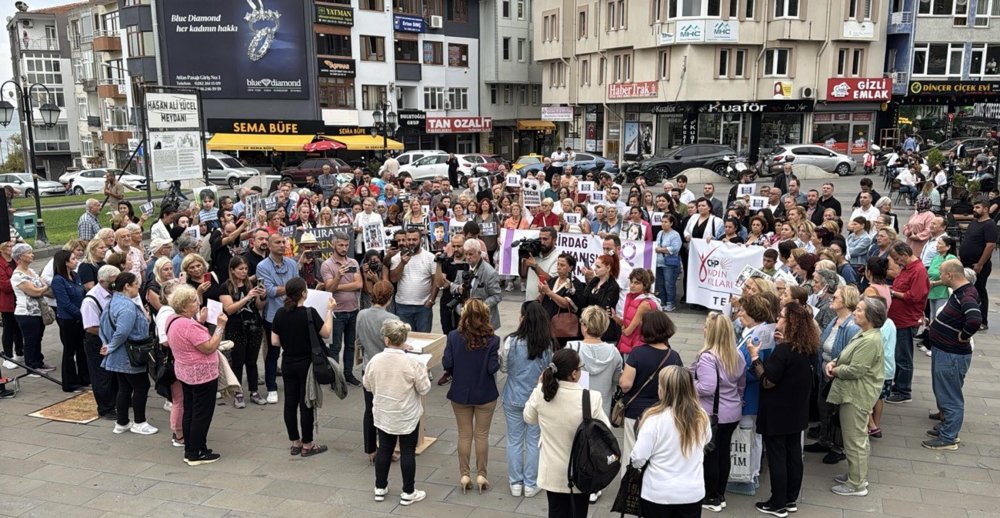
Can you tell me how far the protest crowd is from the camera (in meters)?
5.63

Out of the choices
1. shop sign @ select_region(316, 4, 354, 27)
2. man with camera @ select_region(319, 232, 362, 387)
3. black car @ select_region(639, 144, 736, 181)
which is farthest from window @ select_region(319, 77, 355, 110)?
man with camera @ select_region(319, 232, 362, 387)

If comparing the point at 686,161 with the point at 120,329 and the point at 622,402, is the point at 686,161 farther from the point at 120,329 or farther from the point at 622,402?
the point at 120,329

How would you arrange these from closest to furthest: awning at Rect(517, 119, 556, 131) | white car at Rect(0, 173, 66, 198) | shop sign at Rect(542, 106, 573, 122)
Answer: white car at Rect(0, 173, 66, 198), shop sign at Rect(542, 106, 573, 122), awning at Rect(517, 119, 556, 131)

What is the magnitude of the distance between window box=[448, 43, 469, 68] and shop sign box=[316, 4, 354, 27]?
7.86 m

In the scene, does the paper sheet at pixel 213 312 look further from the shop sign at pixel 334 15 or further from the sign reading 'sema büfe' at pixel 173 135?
the shop sign at pixel 334 15

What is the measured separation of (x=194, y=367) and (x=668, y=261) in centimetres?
770

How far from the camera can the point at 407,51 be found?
4997 centimetres

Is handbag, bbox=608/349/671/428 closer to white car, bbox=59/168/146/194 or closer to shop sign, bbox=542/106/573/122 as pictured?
white car, bbox=59/168/146/194

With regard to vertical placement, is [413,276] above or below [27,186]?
above

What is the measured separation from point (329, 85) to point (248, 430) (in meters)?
41.8

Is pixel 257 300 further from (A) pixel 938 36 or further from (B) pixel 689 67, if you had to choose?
(A) pixel 938 36

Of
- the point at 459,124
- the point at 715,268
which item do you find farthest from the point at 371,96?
the point at 715,268

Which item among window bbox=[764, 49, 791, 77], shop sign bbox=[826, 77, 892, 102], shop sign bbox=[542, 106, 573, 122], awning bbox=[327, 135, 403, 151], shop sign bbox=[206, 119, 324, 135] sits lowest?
awning bbox=[327, 135, 403, 151]

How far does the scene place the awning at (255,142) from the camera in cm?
4197
